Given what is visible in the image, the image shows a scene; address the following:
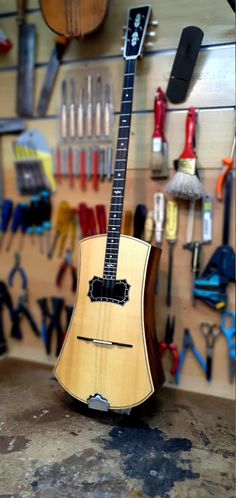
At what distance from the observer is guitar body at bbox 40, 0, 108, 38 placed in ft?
3.43

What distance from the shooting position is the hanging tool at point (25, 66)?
136 centimetres

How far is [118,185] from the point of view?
106 centimetres

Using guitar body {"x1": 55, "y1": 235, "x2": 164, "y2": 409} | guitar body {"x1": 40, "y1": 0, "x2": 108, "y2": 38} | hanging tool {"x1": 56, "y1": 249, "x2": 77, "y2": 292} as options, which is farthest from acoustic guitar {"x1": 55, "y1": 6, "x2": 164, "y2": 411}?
hanging tool {"x1": 56, "y1": 249, "x2": 77, "y2": 292}

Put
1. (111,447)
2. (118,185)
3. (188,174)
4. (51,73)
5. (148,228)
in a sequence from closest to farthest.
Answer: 1. (111,447)
2. (118,185)
3. (188,174)
4. (148,228)
5. (51,73)

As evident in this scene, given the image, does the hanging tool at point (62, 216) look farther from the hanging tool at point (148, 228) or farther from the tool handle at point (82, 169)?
the hanging tool at point (148, 228)

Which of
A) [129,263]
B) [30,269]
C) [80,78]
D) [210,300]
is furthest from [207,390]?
[80,78]

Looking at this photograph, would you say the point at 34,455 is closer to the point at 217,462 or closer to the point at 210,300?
the point at 217,462

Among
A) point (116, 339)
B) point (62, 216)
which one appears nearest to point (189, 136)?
point (62, 216)

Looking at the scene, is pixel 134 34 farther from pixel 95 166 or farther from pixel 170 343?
pixel 170 343

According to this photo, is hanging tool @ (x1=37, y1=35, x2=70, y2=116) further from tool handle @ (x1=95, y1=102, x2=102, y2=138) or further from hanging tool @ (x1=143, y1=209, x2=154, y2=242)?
hanging tool @ (x1=143, y1=209, x2=154, y2=242)

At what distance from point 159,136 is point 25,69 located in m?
0.58

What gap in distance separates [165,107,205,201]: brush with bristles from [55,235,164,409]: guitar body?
0.71ft

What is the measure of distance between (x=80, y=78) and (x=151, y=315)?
83 cm

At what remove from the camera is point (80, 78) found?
1.32 m
